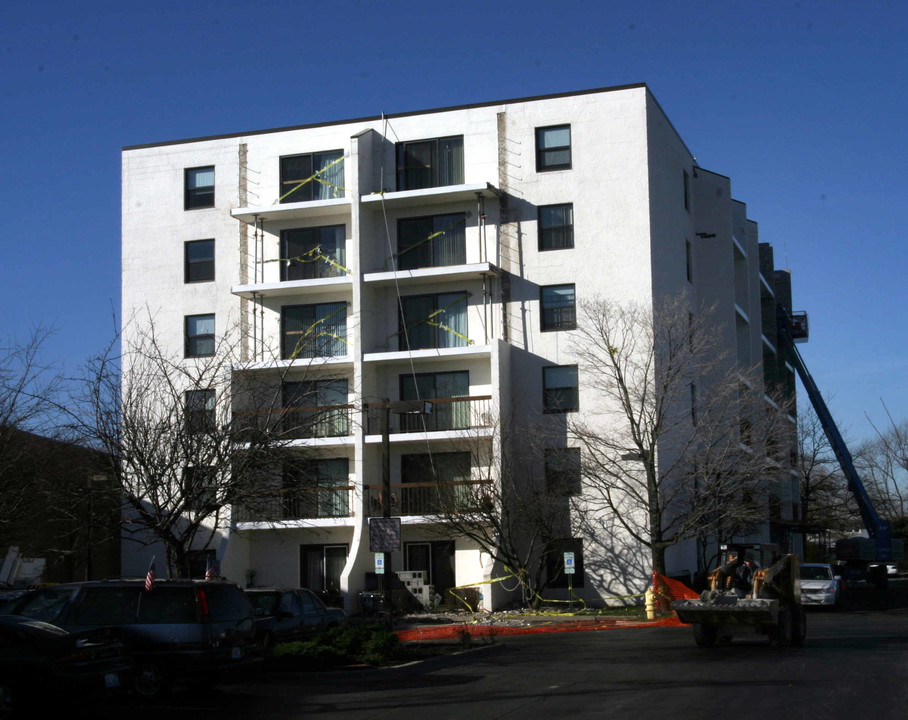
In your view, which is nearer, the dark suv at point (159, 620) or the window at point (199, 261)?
the dark suv at point (159, 620)

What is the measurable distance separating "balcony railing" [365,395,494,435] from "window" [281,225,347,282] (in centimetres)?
577

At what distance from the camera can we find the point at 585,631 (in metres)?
28.6

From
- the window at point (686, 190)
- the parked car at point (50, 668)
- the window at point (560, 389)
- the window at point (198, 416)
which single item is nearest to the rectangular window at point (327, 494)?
the window at point (560, 389)

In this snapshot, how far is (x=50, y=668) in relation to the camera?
1255cm

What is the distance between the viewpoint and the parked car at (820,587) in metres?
36.2

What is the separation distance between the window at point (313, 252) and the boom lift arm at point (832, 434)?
31419mm

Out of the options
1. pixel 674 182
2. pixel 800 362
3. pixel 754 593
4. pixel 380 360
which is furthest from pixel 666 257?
pixel 800 362

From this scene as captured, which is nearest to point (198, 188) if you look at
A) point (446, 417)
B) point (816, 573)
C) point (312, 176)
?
point (312, 176)

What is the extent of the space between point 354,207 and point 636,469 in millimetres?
13290

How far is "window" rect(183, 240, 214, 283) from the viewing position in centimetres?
4116

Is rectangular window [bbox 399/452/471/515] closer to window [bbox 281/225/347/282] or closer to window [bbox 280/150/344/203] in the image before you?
window [bbox 281/225/347/282]

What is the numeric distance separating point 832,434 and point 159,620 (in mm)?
52959

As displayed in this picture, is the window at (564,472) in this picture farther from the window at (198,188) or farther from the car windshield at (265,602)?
the window at (198,188)

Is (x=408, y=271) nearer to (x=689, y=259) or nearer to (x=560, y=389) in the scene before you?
(x=560, y=389)
